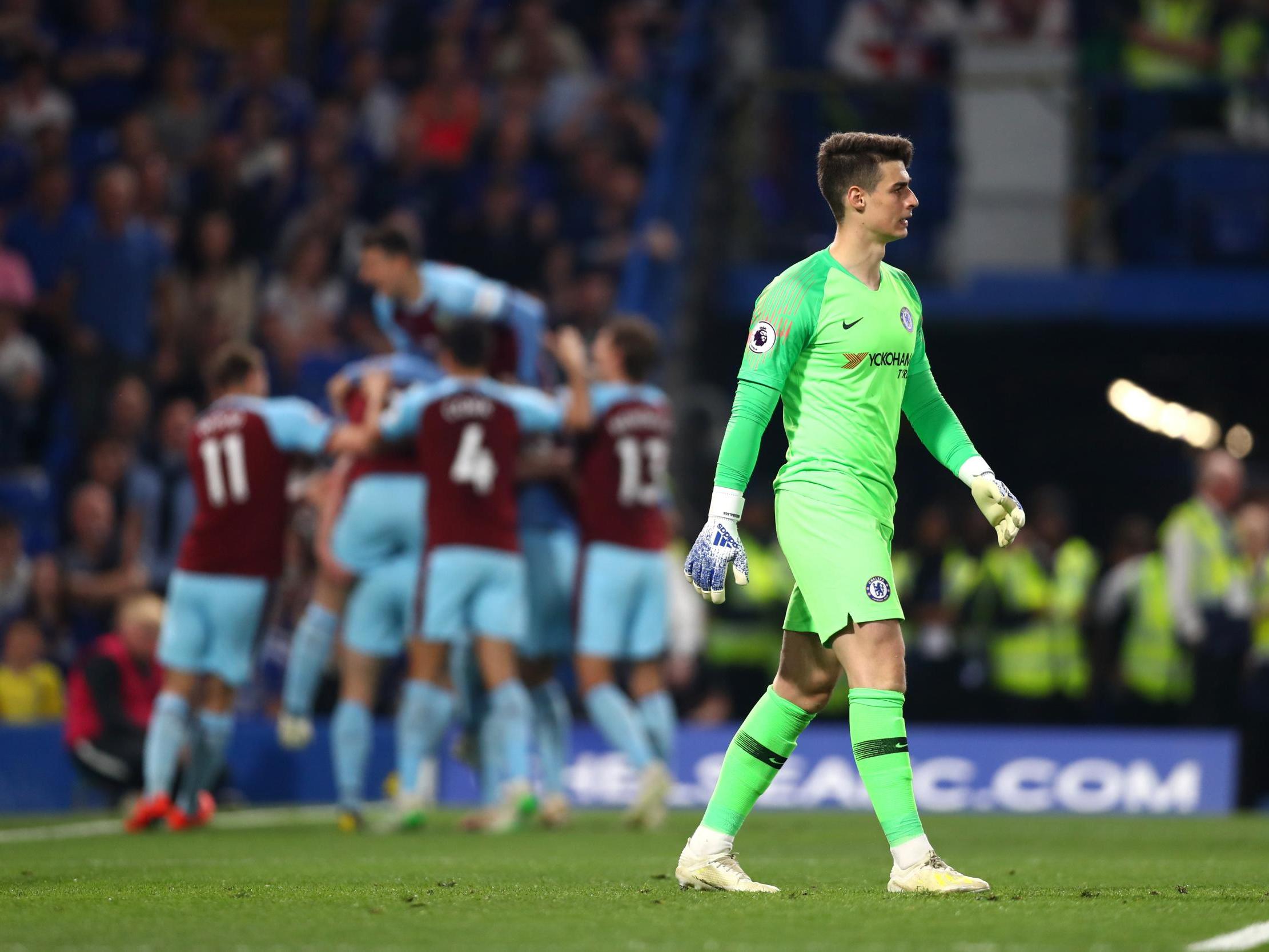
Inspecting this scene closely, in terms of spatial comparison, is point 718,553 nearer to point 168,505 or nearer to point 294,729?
point 294,729

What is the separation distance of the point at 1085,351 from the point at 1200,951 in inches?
516

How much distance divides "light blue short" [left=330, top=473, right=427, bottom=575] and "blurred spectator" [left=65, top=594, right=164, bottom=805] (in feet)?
7.33

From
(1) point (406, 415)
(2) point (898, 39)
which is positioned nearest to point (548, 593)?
(1) point (406, 415)

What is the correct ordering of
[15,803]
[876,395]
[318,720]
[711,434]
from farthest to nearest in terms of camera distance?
1. [711,434]
2. [318,720]
3. [15,803]
4. [876,395]

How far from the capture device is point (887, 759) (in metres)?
5.74

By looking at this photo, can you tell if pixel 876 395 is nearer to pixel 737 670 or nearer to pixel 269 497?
pixel 269 497

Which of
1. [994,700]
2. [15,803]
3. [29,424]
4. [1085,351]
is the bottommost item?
[15,803]

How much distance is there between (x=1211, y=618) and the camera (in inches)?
524

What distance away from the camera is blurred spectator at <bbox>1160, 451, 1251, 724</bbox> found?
43.5ft

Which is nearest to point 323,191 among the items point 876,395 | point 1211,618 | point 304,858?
point 1211,618

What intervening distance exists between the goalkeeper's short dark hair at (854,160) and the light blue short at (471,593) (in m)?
4.20

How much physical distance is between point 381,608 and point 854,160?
5.22 m

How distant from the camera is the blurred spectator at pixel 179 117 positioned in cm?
1644

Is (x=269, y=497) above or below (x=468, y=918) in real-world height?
above
